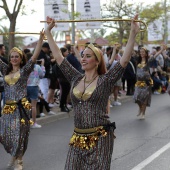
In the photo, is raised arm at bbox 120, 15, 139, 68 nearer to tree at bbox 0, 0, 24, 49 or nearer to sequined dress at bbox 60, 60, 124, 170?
sequined dress at bbox 60, 60, 124, 170

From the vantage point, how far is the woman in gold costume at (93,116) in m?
4.65

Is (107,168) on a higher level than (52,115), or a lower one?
higher

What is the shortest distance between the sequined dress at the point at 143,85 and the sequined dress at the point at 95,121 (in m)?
7.79

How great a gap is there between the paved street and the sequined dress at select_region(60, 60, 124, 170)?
101 inches

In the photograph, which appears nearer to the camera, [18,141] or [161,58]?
[18,141]

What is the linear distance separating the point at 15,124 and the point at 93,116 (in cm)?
247

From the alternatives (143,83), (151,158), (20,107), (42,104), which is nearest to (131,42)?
(20,107)

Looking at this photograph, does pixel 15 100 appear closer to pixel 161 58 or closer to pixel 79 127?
pixel 79 127

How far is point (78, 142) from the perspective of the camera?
473 cm

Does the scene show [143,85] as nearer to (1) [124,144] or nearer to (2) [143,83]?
(2) [143,83]

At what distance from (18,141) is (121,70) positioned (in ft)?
8.79

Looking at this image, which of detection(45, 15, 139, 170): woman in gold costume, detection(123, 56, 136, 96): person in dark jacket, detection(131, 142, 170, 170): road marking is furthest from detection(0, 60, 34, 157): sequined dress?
detection(123, 56, 136, 96): person in dark jacket

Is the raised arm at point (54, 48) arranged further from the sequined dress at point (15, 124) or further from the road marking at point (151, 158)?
the road marking at point (151, 158)

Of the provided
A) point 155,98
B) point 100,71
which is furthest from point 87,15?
point 100,71
